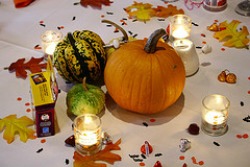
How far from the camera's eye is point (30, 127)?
1298 millimetres

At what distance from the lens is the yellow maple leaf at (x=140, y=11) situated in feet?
5.79

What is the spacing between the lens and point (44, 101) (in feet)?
3.98

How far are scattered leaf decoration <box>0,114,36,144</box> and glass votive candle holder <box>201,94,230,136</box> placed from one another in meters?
0.46

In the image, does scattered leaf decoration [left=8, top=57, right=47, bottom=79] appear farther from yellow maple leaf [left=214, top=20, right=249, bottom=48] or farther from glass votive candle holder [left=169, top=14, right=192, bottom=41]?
yellow maple leaf [left=214, top=20, right=249, bottom=48]

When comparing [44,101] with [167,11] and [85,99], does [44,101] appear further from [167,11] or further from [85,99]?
[167,11]

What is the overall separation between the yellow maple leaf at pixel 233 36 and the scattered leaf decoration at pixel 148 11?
0.20 m

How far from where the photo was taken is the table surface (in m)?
1.20

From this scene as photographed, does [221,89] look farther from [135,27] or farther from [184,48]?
[135,27]

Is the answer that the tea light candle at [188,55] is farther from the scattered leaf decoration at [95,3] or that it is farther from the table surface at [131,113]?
the scattered leaf decoration at [95,3]

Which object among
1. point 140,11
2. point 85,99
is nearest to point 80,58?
point 85,99

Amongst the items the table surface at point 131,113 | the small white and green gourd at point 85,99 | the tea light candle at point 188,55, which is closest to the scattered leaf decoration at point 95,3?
the table surface at point 131,113

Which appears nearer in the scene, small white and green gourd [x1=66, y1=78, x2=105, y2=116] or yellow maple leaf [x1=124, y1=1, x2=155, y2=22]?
small white and green gourd [x1=66, y1=78, x2=105, y2=116]

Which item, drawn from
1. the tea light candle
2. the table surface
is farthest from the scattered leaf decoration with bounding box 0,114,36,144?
the tea light candle

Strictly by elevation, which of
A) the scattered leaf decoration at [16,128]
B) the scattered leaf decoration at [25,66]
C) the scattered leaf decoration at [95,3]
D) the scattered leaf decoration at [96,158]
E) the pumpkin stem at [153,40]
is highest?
the pumpkin stem at [153,40]
